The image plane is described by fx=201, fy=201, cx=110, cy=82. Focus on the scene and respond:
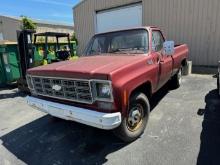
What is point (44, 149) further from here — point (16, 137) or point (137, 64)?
point (137, 64)

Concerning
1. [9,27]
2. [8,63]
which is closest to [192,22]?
[8,63]

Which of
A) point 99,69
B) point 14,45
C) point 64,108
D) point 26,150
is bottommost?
point 26,150

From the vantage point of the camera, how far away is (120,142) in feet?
11.7

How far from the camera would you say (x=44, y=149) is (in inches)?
139

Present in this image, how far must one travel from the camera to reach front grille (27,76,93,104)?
3.01 metres

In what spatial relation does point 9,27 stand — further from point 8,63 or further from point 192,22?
point 192,22

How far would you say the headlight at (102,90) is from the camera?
2817mm

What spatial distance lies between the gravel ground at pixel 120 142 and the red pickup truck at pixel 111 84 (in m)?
0.39

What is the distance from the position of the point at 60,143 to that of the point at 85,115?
1150 millimetres

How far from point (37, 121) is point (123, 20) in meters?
7.73

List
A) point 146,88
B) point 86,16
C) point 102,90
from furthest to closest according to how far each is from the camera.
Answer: point 86,16 < point 146,88 < point 102,90

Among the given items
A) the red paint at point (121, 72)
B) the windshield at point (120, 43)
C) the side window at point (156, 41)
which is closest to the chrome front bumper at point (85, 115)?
the red paint at point (121, 72)

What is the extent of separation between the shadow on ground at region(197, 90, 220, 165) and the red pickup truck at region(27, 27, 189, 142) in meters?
1.06

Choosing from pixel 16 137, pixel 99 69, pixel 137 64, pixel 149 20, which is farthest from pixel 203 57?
pixel 16 137
